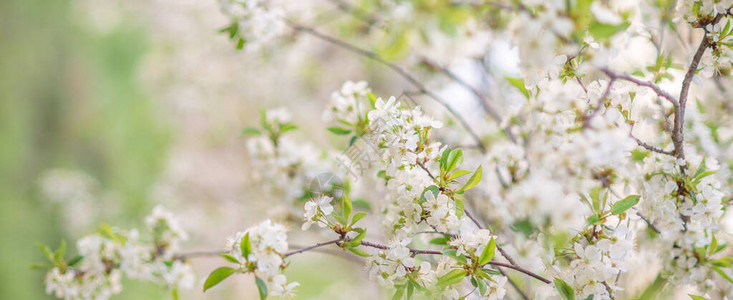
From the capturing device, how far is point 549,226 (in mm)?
401

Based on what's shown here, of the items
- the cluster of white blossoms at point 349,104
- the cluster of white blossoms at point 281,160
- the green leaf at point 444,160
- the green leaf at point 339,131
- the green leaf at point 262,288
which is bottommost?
the green leaf at point 262,288

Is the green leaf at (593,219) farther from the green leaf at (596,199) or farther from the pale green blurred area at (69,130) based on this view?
the pale green blurred area at (69,130)

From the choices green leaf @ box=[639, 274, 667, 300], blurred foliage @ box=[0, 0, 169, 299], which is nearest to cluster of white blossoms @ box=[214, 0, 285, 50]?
green leaf @ box=[639, 274, 667, 300]

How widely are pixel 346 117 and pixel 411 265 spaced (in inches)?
11.2

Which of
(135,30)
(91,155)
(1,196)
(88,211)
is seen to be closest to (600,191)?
(88,211)

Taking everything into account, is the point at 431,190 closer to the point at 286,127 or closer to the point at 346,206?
the point at 346,206

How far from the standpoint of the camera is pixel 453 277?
1.67ft

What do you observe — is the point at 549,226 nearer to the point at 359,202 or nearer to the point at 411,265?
the point at 411,265

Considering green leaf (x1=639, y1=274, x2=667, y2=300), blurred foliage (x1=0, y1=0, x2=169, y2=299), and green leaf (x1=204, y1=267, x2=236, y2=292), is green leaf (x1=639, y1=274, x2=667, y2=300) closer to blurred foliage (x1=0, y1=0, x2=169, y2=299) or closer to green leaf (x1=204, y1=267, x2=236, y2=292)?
green leaf (x1=204, y1=267, x2=236, y2=292)

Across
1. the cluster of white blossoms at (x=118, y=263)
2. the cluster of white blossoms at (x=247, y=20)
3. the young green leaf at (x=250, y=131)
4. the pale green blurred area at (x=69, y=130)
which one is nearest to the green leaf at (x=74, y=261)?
the cluster of white blossoms at (x=118, y=263)

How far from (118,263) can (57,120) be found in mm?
3689

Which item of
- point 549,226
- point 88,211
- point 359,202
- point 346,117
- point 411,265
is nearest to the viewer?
point 549,226

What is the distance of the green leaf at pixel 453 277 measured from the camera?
1.66 feet

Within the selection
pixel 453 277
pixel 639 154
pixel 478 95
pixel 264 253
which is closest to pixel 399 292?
pixel 453 277
